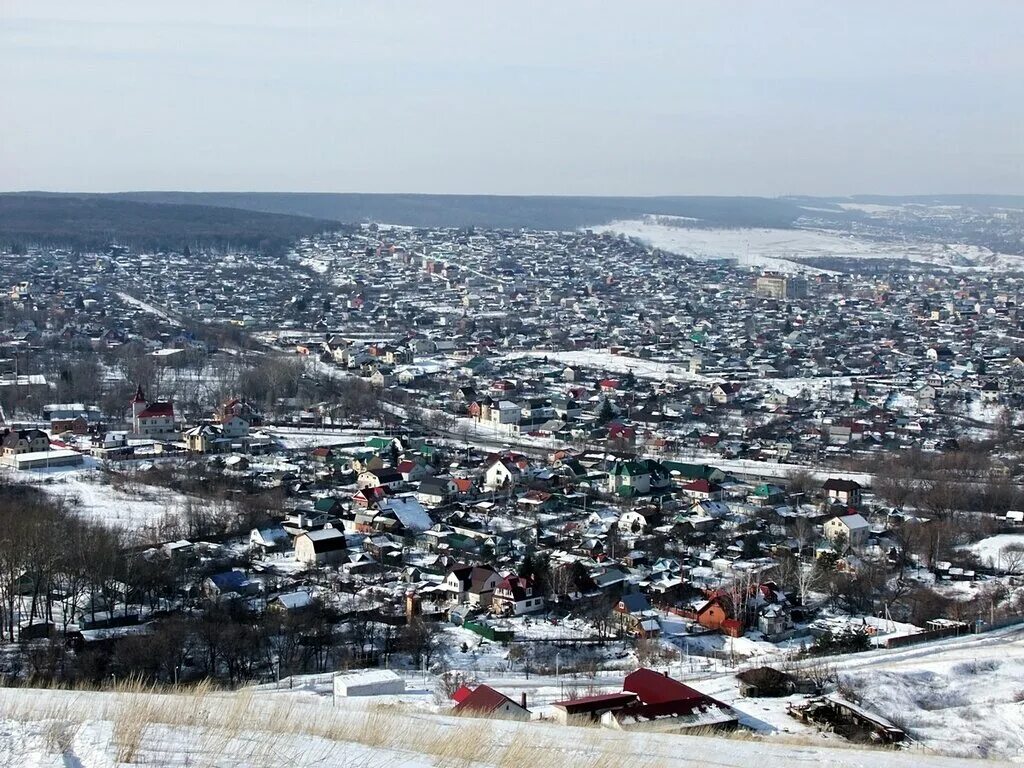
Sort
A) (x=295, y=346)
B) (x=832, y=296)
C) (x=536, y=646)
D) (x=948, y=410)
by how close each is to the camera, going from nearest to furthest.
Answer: (x=536, y=646) → (x=948, y=410) → (x=295, y=346) → (x=832, y=296)

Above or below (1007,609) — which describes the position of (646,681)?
above

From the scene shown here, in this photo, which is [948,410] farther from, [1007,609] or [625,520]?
[1007,609]

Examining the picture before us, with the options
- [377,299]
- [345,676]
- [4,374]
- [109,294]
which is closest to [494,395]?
[4,374]

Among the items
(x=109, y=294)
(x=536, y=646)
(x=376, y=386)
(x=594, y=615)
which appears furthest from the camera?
(x=109, y=294)

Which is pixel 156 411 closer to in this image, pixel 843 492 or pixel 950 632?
pixel 843 492

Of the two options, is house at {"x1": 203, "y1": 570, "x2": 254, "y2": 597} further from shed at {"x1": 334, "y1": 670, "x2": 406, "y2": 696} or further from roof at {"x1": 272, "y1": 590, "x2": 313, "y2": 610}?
shed at {"x1": 334, "y1": 670, "x2": 406, "y2": 696}

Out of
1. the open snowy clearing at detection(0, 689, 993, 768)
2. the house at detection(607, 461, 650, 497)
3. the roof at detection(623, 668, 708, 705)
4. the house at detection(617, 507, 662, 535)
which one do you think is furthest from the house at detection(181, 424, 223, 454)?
the open snowy clearing at detection(0, 689, 993, 768)

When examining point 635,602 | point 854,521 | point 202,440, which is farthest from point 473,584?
point 202,440

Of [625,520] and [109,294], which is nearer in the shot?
[625,520]
